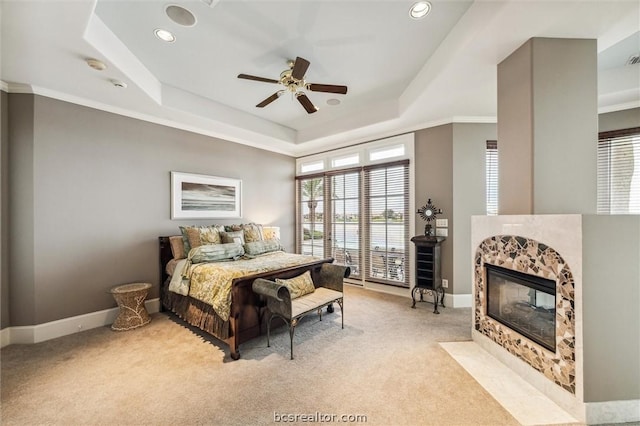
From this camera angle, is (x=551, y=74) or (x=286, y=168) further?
(x=286, y=168)

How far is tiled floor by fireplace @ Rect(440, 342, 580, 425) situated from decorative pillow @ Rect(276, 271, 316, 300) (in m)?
1.66

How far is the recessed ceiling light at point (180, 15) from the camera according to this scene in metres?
2.14

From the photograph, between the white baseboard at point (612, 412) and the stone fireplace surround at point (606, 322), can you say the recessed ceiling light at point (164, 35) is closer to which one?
the stone fireplace surround at point (606, 322)

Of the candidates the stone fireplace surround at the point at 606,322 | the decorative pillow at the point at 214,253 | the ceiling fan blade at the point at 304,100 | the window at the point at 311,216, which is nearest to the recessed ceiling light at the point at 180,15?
the ceiling fan blade at the point at 304,100

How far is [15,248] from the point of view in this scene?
9.29 ft

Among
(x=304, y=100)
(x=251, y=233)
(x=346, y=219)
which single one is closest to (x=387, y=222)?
(x=346, y=219)

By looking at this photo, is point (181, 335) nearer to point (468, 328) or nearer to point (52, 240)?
point (52, 240)

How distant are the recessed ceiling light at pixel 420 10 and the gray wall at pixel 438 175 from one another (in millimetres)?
2098

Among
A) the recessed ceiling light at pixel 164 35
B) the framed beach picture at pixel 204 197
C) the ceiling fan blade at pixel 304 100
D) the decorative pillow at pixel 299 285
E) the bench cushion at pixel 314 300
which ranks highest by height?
the recessed ceiling light at pixel 164 35

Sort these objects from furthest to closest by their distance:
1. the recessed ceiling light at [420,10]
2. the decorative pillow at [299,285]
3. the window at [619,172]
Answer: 1. the window at [619,172]
2. the decorative pillow at [299,285]
3. the recessed ceiling light at [420,10]

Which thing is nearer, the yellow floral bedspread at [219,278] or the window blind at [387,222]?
the yellow floral bedspread at [219,278]

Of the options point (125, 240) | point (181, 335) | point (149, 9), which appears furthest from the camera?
point (125, 240)

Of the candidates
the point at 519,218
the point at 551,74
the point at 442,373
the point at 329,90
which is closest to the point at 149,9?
the point at 329,90

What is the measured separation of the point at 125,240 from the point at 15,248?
998 mm
